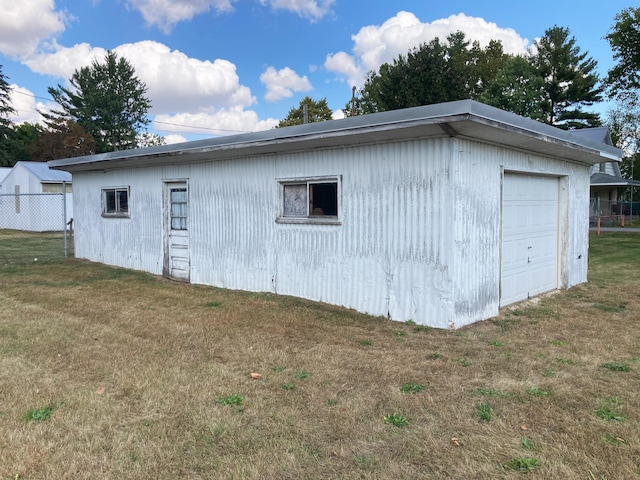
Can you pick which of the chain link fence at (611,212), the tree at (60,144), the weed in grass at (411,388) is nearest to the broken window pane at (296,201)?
the weed in grass at (411,388)

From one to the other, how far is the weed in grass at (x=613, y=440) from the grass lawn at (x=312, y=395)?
12 mm

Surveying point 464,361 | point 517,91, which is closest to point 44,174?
point 464,361

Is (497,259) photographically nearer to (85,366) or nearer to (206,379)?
(206,379)

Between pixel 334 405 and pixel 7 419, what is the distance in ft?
7.69

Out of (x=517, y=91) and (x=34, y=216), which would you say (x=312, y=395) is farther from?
(x=517, y=91)

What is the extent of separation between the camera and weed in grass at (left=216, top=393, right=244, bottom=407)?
358 centimetres

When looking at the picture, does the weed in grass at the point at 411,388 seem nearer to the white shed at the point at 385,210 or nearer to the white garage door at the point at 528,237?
the white shed at the point at 385,210

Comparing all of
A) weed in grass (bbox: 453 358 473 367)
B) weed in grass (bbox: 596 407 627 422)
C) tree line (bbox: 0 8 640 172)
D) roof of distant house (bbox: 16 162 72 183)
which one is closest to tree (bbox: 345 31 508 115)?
tree line (bbox: 0 8 640 172)

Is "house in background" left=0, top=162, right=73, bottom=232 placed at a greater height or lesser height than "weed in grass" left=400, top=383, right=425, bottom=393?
greater

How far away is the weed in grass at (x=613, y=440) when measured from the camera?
2950 mm

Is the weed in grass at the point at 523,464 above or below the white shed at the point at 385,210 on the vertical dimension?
below

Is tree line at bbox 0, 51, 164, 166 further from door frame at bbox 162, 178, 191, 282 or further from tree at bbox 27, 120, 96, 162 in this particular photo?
door frame at bbox 162, 178, 191, 282

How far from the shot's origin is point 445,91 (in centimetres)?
2700

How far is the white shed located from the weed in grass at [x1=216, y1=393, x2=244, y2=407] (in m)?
3.02
